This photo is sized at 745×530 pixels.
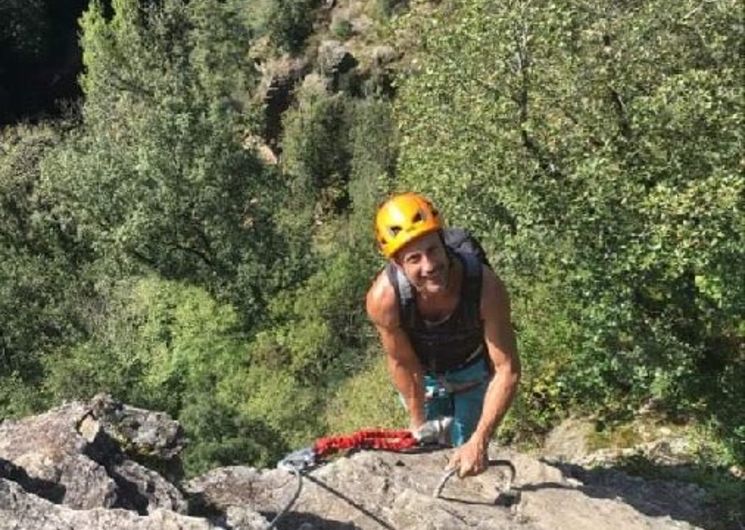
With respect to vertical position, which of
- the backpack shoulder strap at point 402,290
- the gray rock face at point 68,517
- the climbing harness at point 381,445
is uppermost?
the backpack shoulder strap at point 402,290

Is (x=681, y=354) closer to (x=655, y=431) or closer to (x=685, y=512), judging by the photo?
(x=655, y=431)

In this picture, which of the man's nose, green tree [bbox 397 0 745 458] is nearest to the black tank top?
the man's nose

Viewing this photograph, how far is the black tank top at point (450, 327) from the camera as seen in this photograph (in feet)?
15.9

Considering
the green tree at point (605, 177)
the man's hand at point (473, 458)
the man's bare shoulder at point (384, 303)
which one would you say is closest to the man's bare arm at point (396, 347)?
the man's bare shoulder at point (384, 303)

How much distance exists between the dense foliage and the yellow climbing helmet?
19.1 ft

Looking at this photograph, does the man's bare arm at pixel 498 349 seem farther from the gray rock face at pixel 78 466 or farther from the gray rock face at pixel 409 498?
the gray rock face at pixel 78 466

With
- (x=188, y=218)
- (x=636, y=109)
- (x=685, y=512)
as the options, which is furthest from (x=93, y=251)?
(x=685, y=512)

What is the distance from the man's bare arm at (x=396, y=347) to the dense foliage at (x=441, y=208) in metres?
4.83

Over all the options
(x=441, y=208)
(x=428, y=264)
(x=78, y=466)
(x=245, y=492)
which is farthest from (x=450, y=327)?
(x=441, y=208)

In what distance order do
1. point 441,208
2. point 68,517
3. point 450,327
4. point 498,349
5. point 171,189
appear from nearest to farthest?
point 68,517, point 498,349, point 450,327, point 441,208, point 171,189

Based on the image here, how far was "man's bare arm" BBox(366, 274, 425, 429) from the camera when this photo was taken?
494 centimetres

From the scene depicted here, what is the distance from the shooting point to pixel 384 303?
16.2 ft

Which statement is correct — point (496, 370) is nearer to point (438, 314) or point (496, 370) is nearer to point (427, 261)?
point (438, 314)

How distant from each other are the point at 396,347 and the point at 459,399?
88 centimetres
